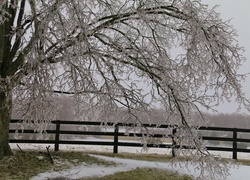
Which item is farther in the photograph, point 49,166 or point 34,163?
point 34,163

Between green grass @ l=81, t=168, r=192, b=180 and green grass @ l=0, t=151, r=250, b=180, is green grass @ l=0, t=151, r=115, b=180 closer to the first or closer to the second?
green grass @ l=0, t=151, r=250, b=180

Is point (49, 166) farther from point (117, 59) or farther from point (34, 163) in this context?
point (117, 59)

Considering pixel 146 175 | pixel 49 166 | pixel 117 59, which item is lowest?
pixel 146 175

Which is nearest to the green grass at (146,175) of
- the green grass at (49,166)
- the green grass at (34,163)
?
the green grass at (49,166)

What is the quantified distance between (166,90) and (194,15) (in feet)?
5.80

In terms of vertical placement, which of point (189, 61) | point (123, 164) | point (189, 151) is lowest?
point (123, 164)

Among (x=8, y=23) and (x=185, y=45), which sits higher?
(x=8, y=23)

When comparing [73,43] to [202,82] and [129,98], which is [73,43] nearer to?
[129,98]

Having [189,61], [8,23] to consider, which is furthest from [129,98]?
[8,23]

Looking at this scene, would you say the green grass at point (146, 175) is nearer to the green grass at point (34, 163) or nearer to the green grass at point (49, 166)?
the green grass at point (49, 166)

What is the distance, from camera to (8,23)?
31.2 ft

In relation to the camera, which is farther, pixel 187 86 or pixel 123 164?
pixel 123 164

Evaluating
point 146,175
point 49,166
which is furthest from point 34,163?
point 146,175

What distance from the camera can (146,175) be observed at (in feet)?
30.7
